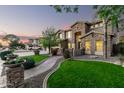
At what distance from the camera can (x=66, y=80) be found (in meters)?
6.09

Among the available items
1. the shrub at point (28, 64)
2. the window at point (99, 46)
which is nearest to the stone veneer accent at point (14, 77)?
the shrub at point (28, 64)

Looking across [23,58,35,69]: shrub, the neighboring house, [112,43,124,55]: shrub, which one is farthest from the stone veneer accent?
[112,43,124,55]: shrub

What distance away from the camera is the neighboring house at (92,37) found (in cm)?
1452

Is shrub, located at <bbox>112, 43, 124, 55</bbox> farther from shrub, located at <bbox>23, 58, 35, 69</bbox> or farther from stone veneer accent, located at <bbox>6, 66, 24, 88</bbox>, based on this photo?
stone veneer accent, located at <bbox>6, 66, 24, 88</bbox>

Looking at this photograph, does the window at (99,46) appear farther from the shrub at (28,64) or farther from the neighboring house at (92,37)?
the shrub at (28,64)

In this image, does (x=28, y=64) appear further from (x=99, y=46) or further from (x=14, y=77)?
(x=99, y=46)

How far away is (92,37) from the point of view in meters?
15.5

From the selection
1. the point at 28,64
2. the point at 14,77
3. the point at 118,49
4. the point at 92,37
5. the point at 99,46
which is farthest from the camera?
the point at 92,37

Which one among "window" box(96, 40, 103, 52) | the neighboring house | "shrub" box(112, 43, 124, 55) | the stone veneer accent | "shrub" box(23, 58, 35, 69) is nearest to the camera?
the stone veneer accent

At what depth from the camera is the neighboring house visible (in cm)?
1452

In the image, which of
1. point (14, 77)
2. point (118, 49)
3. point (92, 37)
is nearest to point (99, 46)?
point (92, 37)
